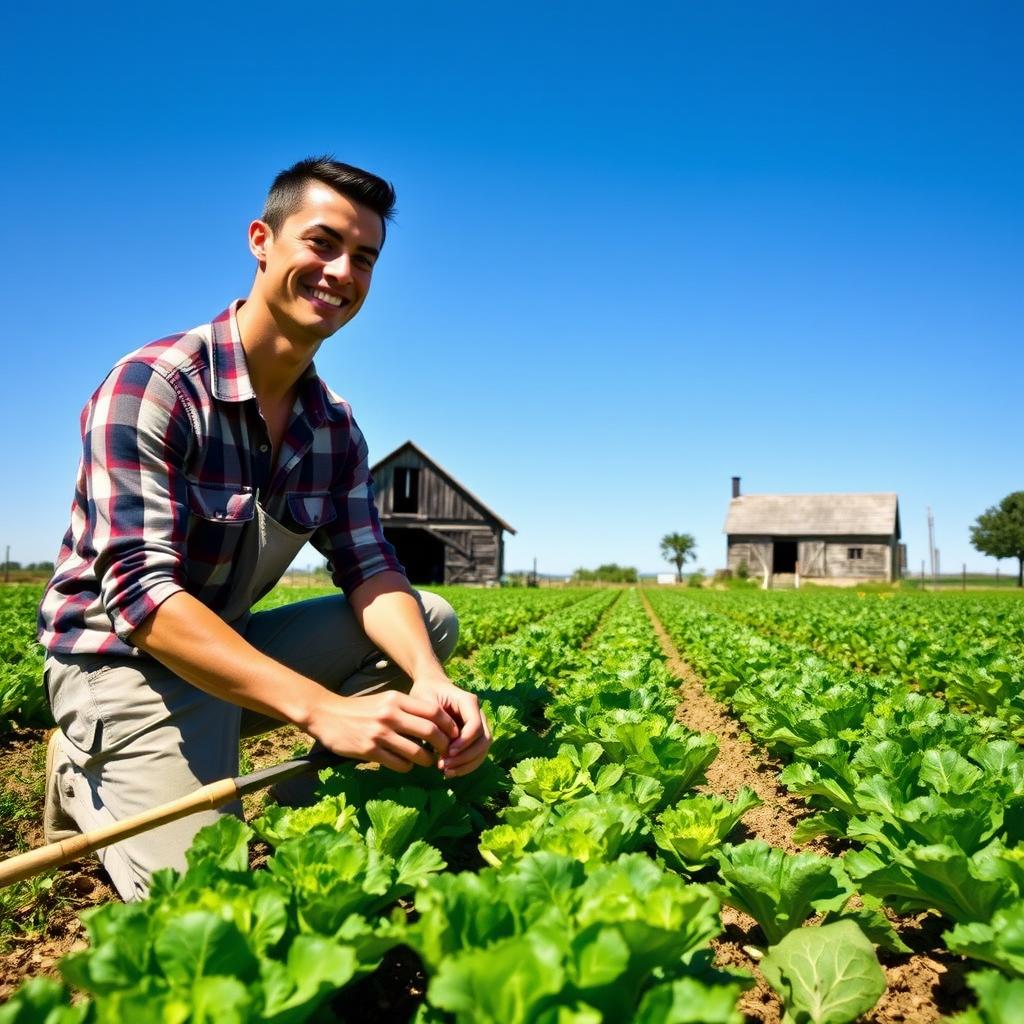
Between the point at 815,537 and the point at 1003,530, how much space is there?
26821 mm

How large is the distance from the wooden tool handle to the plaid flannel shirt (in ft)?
1.72

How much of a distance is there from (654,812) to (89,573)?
2257 mm

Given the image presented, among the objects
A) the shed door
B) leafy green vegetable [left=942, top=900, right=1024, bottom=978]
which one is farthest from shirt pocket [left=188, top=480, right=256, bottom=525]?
the shed door

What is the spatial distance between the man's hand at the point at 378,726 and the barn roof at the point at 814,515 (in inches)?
1715

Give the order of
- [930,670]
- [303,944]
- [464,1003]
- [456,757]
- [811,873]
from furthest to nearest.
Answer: [930,670]
[456,757]
[811,873]
[303,944]
[464,1003]

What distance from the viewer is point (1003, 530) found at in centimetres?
5988

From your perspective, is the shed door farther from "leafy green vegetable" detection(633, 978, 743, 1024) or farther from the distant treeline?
"leafy green vegetable" detection(633, 978, 743, 1024)

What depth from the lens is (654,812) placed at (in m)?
3.18

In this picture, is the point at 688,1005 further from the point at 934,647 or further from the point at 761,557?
the point at 761,557

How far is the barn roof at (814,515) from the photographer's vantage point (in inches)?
1674

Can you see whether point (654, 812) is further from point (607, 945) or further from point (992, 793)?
point (607, 945)

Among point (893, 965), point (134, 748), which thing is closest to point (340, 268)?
point (134, 748)

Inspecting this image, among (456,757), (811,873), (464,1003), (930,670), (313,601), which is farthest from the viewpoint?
(930,670)

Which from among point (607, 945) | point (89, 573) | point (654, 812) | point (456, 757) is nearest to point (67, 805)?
point (89, 573)
